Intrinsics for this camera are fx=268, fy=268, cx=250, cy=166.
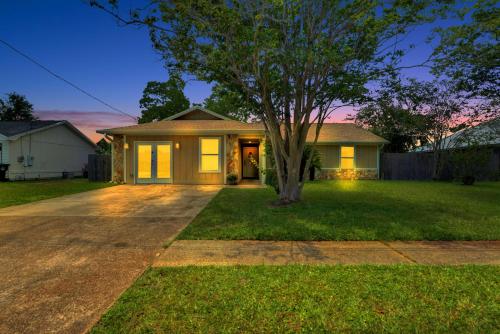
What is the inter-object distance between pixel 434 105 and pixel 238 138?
47.2 feet

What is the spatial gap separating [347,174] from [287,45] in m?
13.2

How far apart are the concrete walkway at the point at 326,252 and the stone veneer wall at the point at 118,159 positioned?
11.9 metres

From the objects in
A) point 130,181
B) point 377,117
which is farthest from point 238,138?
point 377,117

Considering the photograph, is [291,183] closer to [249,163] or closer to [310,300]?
[310,300]

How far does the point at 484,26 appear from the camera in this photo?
21.1 ft

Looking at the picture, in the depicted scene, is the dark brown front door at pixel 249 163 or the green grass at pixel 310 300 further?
the dark brown front door at pixel 249 163

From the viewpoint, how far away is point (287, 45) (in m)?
7.00

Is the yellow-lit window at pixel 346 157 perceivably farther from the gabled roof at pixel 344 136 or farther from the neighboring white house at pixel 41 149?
the neighboring white house at pixel 41 149

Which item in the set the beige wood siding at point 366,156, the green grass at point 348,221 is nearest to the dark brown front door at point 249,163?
the beige wood siding at point 366,156

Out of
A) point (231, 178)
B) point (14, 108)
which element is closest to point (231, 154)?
point (231, 178)

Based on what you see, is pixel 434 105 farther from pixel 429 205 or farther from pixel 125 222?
pixel 125 222

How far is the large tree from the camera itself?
20.5 ft

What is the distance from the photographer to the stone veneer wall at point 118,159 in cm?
1448

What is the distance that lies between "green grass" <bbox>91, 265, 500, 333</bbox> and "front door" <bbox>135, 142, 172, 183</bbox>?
11.6m
